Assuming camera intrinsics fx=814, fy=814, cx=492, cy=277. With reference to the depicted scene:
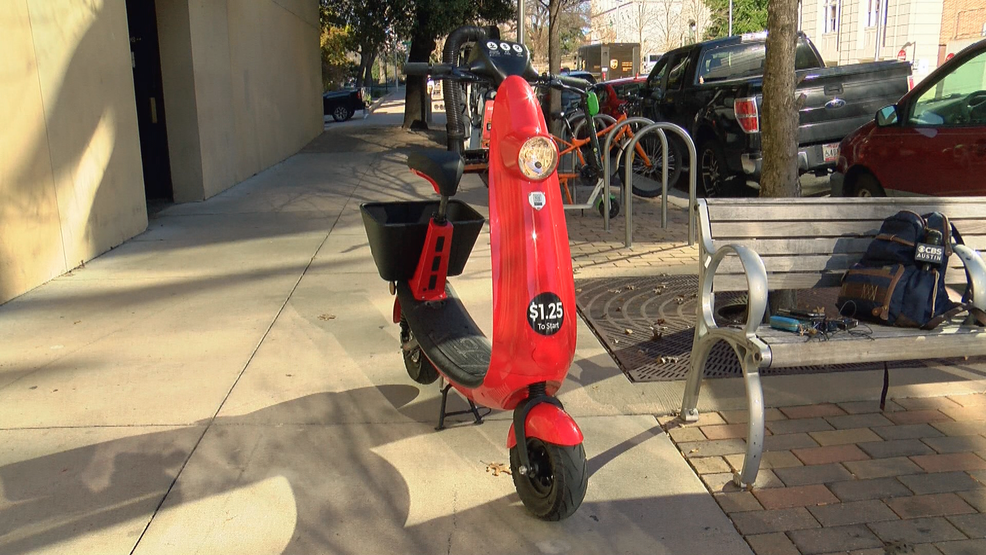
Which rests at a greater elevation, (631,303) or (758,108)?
(758,108)

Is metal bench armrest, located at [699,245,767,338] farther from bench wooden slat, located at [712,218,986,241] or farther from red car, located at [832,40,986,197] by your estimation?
red car, located at [832,40,986,197]

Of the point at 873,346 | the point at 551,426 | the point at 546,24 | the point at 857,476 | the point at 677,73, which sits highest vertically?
the point at 546,24

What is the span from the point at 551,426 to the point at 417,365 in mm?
1531

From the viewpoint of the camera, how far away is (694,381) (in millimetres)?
3816

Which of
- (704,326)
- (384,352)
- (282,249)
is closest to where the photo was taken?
(704,326)

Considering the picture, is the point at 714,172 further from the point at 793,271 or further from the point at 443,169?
the point at 443,169

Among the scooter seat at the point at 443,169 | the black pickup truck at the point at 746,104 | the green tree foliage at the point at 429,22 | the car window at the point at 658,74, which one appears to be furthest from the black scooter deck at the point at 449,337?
the green tree foliage at the point at 429,22

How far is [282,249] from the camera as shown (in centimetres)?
760

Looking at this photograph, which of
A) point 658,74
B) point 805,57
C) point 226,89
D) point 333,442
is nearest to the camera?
point 333,442

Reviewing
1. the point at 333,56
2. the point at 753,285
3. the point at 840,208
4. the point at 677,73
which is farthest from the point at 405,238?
the point at 333,56

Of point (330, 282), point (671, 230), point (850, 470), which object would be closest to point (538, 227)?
point (850, 470)

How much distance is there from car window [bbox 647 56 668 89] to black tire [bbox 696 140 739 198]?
7.85ft

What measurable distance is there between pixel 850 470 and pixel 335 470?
2.16 metres

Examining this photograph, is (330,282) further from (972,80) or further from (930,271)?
(972,80)
